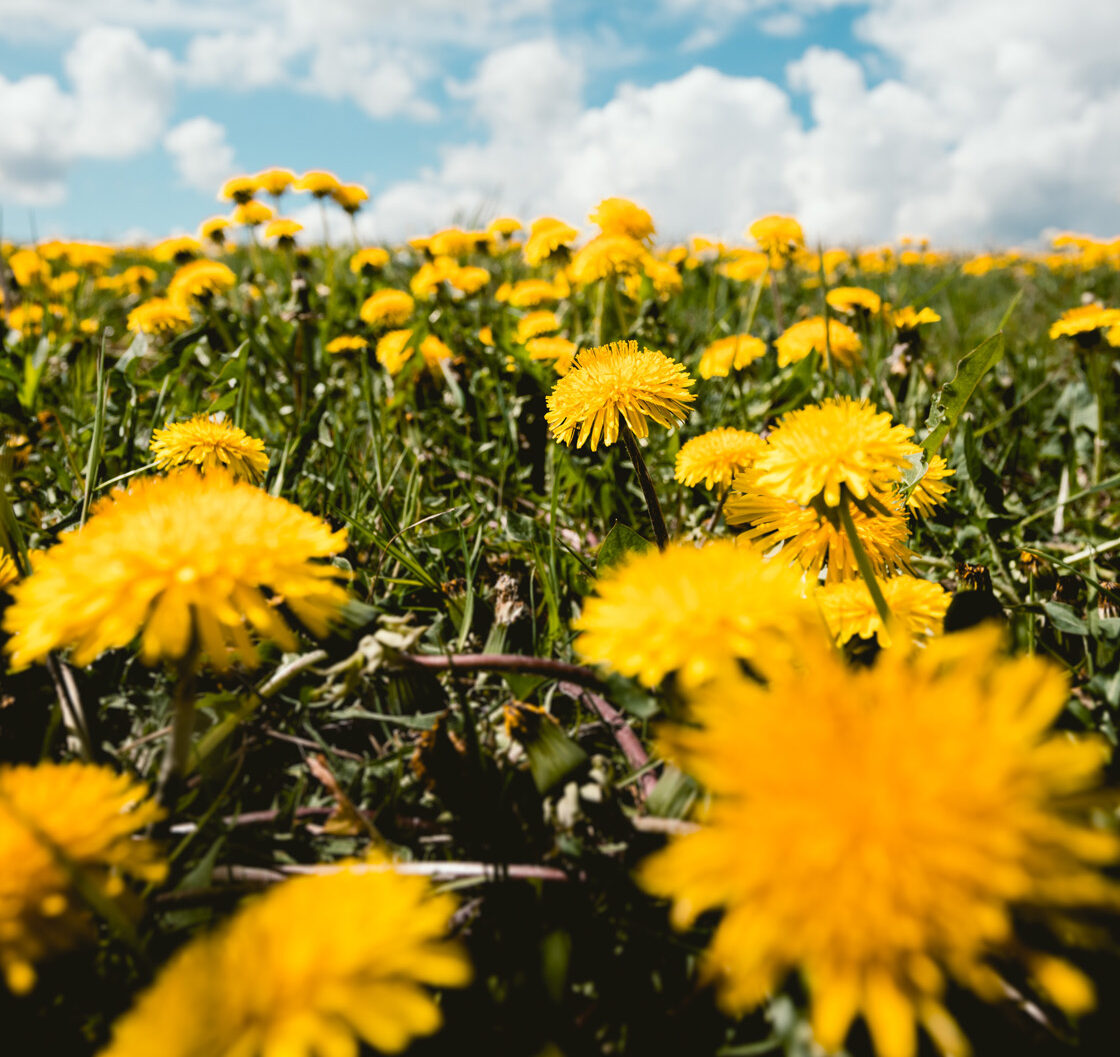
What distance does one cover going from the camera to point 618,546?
130cm

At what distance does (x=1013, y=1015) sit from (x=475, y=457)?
204cm

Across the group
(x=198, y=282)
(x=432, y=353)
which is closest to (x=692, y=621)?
(x=432, y=353)

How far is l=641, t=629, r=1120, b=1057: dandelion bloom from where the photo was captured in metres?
0.56

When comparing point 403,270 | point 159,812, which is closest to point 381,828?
point 159,812

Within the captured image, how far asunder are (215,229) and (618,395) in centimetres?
389

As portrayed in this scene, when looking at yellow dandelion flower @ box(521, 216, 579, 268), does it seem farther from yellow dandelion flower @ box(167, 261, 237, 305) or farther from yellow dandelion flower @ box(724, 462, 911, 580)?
yellow dandelion flower @ box(724, 462, 911, 580)

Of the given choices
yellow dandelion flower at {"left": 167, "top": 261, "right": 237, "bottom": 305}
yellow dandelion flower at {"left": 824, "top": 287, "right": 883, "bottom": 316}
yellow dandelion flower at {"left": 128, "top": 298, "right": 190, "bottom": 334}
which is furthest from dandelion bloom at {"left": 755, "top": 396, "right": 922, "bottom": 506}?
yellow dandelion flower at {"left": 167, "top": 261, "right": 237, "bottom": 305}

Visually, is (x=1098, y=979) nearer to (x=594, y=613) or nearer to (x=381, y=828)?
(x=594, y=613)

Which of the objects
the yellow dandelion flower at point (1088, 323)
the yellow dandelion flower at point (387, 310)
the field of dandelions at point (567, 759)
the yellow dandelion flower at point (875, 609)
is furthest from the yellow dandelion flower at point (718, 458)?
the yellow dandelion flower at point (387, 310)

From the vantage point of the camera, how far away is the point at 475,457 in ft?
8.20

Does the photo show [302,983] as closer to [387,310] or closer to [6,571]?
[6,571]

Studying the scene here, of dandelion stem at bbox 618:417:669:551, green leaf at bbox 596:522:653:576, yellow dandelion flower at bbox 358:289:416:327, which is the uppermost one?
yellow dandelion flower at bbox 358:289:416:327

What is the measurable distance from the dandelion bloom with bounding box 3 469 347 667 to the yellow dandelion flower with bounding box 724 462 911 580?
698 mm

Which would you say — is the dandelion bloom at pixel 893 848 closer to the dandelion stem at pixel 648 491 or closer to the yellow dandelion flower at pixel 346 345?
the dandelion stem at pixel 648 491
